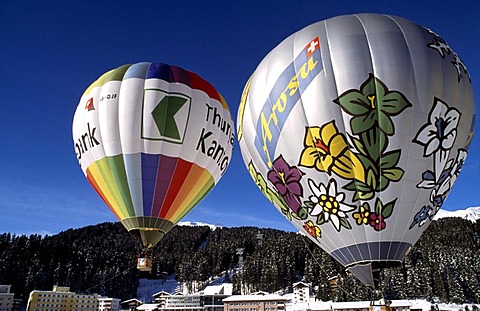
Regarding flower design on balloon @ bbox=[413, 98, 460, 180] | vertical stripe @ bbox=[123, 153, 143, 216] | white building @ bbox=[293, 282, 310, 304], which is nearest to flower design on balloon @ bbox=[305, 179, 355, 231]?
flower design on balloon @ bbox=[413, 98, 460, 180]

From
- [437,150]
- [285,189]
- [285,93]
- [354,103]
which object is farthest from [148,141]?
[437,150]

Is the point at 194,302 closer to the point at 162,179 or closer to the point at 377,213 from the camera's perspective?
the point at 162,179

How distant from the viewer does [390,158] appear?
8797 mm

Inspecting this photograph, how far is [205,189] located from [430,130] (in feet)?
27.9

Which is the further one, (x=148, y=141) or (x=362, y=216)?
(x=148, y=141)

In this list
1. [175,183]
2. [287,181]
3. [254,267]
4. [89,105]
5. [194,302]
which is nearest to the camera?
[287,181]

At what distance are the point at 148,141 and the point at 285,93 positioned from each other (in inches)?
215

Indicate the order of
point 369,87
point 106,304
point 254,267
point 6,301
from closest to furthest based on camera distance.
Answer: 1. point 369,87
2. point 6,301
3. point 106,304
4. point 254,267

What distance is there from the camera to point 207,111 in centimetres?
1459

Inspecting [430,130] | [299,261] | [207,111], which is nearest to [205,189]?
[207,111]

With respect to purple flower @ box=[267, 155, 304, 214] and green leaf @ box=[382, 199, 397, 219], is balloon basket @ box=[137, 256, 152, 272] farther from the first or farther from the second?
green leaf @ box=[382, 199, 397, 219]

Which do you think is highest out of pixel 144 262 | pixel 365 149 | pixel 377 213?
pixel 365 149

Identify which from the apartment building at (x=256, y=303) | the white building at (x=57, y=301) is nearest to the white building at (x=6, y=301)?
the white building at (x=57, y=301)

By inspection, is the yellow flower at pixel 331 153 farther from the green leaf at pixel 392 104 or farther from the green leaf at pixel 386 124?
the green leaf at pixel 392 104
